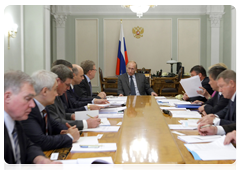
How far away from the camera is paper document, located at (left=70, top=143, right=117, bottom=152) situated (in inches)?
Result: 64.7

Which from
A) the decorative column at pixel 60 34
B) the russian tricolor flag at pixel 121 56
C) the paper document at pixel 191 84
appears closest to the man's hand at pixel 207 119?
the paper document at pixel 191 84

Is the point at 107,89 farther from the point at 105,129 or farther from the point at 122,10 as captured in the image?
the point at 105,129

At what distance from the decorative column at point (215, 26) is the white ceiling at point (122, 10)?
0.95 ft

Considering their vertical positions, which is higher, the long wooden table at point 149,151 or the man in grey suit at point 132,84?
the man in grey suit at point 132,84

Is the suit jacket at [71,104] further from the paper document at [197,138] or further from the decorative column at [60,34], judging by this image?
the decorative column at [60,34]

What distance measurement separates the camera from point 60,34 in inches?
376

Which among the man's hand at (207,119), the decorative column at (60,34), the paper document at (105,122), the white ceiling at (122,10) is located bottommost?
the paper document at (105,122)

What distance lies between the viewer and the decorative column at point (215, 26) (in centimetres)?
927

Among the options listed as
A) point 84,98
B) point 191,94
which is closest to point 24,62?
point 84,98

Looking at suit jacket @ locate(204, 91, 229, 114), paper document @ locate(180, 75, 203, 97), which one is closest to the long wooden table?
suit jacket @ locate(204, 91, 229, 114)

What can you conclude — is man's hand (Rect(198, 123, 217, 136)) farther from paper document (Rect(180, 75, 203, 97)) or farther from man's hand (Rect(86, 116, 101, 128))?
paper document (Rect(180, 75, 203, 97))

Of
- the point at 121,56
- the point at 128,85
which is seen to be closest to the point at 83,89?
the point at 128,85

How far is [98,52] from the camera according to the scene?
972 centimetres

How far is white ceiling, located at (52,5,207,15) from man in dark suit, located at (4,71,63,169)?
8.63 metres
